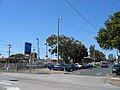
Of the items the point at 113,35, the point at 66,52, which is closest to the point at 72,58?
the point at 66,52

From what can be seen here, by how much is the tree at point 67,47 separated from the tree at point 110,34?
4922cm

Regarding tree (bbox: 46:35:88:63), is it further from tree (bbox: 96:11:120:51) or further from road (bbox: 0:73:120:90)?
road (bbox: 0:73:120:90)

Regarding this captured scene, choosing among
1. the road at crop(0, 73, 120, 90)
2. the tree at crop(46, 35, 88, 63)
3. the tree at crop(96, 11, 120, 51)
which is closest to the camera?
the road at crop(0, 73, 120, 90)

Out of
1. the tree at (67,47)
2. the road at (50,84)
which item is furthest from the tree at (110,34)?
the tree at (67,47)

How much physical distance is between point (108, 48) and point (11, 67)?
2493 cm

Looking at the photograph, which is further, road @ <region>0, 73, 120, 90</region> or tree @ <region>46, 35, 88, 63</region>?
tree @ <region>46, 35, 88, 63</region>

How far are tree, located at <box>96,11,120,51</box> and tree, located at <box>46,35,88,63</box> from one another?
4922 cm

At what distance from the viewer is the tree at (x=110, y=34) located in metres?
43.0

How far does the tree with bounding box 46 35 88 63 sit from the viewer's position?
96.6m

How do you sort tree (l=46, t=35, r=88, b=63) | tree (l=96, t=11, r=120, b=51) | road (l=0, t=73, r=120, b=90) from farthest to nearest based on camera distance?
tree (l=46, t=35, r=88, b=63)
tree (l=96, t=11, r=120, b=51)
road (l=0, t=73, r=120, b=90)

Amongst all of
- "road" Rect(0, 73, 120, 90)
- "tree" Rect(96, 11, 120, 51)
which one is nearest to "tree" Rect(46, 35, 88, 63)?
"tree" Rect(96, 11, 120, 51)

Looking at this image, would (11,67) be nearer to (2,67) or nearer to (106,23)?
(2,67)

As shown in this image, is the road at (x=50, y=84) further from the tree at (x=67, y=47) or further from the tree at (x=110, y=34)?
the tree at (x=67, y=47)

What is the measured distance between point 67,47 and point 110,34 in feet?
179
